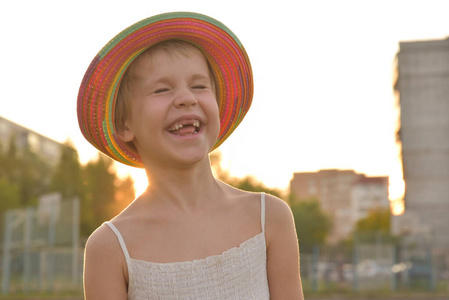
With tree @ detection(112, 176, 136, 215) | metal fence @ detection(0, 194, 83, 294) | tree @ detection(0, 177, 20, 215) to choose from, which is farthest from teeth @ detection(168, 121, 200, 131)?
tree @ detection(112, 176, 136, 215)

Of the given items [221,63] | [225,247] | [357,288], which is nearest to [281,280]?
[225,247]

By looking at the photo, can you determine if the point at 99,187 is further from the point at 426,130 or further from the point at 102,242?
the point at 102,242

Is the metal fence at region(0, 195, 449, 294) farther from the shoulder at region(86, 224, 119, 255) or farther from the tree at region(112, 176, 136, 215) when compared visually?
the tree at region(112, 176, 136, 215)

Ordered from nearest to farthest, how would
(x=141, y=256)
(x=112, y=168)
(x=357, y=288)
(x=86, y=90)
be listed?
(x=141, y=256), (x=86, y=90), (x=357, y=288), (x=112, y=168)

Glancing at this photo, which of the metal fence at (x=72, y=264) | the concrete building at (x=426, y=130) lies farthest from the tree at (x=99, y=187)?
the metal fence at (x=72, y=264)

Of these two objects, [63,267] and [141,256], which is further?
[63,267]

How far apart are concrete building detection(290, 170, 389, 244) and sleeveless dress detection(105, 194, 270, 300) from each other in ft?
414

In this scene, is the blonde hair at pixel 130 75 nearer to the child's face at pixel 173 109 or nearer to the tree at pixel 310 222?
the child's face at pixel 173 109

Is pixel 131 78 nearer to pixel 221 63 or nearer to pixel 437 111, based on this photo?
pixel 221 63

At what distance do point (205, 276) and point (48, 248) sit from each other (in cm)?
1667

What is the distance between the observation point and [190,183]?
2068 millimetres

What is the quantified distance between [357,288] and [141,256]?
16.7 meters

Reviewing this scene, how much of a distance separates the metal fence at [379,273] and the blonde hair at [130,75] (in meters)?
16.3

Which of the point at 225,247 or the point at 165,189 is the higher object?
the point at 165,189
